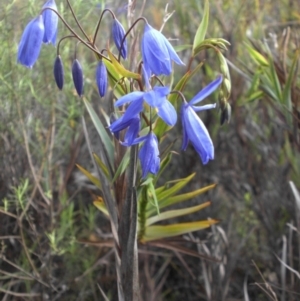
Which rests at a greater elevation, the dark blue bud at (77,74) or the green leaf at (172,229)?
the dark blue bud at (77,74)

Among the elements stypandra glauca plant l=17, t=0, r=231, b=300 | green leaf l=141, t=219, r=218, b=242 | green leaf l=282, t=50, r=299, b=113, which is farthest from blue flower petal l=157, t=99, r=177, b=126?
green leaf l=282, t=50, r=299, b=113

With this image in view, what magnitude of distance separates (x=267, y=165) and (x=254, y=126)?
14cm

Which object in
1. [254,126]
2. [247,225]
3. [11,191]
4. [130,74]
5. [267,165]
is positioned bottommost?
[247,225]

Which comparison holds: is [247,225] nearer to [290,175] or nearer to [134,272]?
[290,175]

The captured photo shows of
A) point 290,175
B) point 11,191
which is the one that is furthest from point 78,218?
point 290,175

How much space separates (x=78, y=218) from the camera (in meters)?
2.12

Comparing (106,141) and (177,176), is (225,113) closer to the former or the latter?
(106,141)

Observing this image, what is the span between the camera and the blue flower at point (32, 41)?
1.08m

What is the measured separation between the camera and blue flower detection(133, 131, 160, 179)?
3.44ft

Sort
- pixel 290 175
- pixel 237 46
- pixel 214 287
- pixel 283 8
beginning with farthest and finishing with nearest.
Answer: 1. pixel 283 8
2. pixel 237 46
3. pixel 290 175
4. pixel 214 287

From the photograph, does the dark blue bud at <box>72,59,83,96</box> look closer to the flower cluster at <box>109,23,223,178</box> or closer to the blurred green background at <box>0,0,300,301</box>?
the flower cluster at <box>109,23,223,178</box>

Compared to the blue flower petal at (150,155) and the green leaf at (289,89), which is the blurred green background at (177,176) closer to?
the green leaf at (289,89)

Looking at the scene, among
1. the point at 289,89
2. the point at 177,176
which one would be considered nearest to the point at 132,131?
the point at 289,89

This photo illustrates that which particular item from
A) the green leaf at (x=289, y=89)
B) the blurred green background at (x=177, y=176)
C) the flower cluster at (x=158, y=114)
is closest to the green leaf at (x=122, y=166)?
the flower cluster at (x=158, y=114)
